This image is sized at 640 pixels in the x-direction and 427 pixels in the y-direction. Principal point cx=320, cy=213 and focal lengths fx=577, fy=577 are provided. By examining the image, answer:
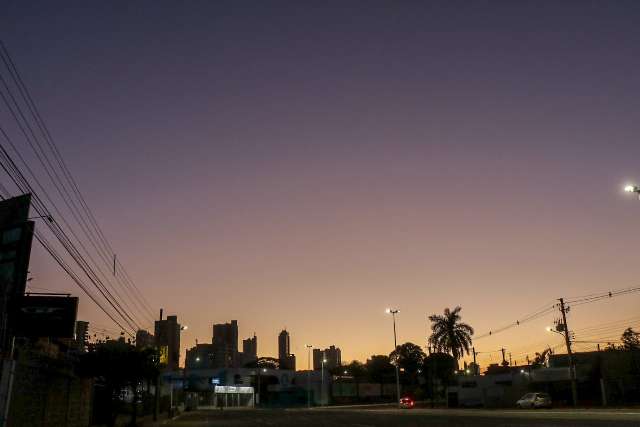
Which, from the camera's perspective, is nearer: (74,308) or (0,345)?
(0,345)

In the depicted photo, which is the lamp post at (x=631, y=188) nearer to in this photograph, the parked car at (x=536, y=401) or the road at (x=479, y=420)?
the road at (x=479, y=420)

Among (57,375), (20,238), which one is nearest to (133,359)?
(57,375)

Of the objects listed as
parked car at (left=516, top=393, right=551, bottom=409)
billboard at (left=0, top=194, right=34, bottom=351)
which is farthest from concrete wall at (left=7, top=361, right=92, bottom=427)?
parked car at (left=516, top=393, right=551, bottom=409)

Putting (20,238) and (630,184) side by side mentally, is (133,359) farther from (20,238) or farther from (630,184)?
(630,184)

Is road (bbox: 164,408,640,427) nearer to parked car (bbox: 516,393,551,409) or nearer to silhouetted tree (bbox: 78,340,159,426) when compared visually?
silhouetted tree (bbox: 78,340,159,426)

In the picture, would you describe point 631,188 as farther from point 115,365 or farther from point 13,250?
point 115,365

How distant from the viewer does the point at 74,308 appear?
24359 millimetres

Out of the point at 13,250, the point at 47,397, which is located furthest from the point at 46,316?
the point at 47,397

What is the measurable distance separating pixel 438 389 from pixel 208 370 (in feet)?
164

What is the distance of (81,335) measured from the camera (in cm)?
5169

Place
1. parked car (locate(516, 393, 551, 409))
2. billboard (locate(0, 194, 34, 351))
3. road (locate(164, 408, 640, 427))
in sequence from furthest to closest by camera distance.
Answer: parked car (locate(516, 393, 551, 409))
road (locate(164, 408, 640, 427))
billboard (locate(0, 194, 34, 351))

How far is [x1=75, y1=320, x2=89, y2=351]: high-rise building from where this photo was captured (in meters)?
41.6

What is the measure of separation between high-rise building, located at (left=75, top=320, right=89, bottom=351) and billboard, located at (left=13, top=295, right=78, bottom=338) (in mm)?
13853

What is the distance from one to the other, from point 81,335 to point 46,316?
30701 millimetres
